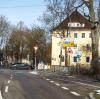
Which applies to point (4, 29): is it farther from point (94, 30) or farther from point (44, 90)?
point (44, 90)

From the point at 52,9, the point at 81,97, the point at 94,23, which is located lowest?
the point at 81,97

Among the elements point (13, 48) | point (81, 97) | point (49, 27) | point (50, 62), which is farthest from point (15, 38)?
point (81, 97)

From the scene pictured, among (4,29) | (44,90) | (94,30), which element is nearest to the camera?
(44,90)

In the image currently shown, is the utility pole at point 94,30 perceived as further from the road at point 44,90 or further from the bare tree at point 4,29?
the bare tree at point 4,29

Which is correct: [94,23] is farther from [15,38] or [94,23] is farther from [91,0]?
[15,38]

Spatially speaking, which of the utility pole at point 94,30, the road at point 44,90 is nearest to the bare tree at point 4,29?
the utility pole at point 94,30

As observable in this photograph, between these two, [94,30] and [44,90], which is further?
[94,30]

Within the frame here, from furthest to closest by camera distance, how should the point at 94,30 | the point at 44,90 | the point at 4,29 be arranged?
the point at 4,29 → the point at 94,30 → the point at 44,90

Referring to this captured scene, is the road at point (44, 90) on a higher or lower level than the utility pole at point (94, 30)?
lower

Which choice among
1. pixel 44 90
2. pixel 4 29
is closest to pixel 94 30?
pixel 44 90

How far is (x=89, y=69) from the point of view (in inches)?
1770

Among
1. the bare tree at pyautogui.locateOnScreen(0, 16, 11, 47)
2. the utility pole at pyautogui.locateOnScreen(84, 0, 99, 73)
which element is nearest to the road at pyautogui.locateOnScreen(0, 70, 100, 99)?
the utility pole at pyautogui.locateOnScreen(84, 0, 99, 73)

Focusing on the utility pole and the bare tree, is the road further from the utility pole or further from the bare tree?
the bare tree

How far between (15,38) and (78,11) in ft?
204
